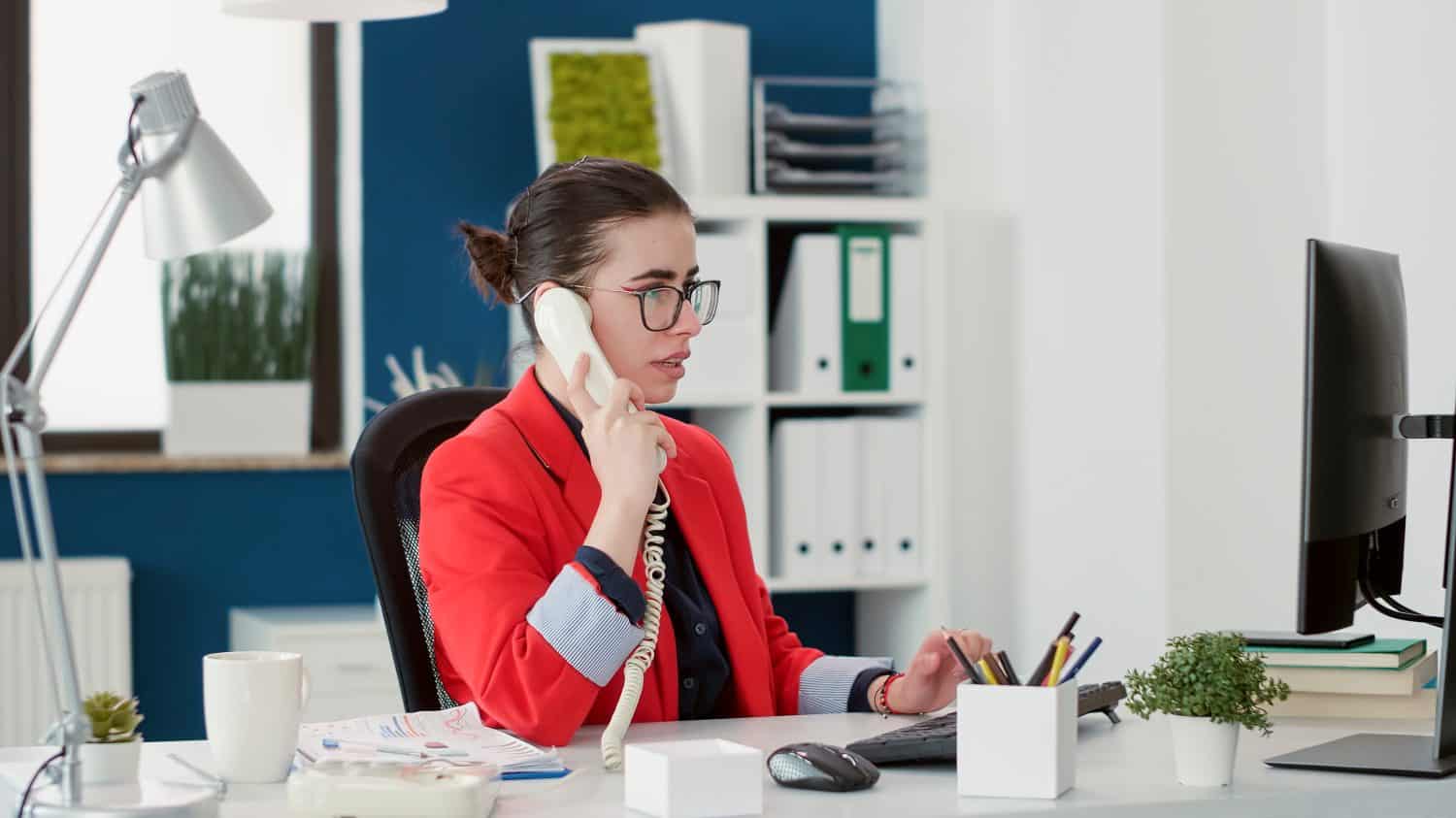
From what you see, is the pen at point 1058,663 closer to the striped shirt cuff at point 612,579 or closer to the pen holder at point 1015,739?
the pen holder at point 1015,739

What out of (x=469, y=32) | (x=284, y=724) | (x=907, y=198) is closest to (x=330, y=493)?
(x=469, y=32)

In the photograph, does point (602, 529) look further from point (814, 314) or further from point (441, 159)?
point (441, 159)

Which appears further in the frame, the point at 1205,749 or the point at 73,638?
the point at 73,638

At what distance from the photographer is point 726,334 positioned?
11.5ft

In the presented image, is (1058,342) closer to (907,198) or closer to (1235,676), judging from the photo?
(907,198)

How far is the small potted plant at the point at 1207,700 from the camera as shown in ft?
4.58

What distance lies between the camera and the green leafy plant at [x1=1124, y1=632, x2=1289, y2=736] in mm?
1395

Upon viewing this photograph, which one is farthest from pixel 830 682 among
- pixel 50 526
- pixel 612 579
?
pixel 50 526

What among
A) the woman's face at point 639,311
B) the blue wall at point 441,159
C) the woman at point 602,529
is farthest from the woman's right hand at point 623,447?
the blue wall at point 441,159

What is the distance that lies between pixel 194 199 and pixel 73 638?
2.35 m

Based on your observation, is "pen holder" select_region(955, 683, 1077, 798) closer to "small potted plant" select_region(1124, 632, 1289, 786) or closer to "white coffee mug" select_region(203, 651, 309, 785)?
"small potted plant" select_region(1124, 632, 1289, 786)

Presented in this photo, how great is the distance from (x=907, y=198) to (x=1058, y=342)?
0.46m

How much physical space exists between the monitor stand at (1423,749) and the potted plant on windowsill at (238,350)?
2.63 m

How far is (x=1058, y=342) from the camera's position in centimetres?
343
